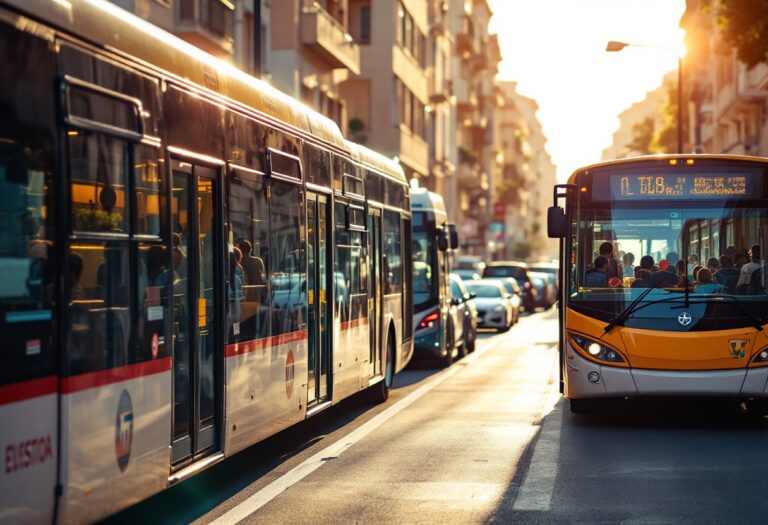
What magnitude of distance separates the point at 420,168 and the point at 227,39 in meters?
27.3

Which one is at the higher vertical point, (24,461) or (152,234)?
(152,234)

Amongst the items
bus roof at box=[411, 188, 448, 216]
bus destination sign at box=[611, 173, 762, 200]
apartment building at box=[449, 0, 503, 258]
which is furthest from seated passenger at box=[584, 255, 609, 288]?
apartment building at box=[449, 0, 503, 258]

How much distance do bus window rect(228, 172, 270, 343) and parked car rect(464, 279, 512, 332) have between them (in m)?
26.2

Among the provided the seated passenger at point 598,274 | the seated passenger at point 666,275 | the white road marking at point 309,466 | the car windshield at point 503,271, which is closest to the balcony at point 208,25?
the white road marking at point 309,466

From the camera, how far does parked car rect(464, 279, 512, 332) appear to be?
37281mm

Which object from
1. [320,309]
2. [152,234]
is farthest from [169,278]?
[320,309]

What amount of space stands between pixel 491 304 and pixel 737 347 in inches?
922

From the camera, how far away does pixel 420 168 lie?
189ft

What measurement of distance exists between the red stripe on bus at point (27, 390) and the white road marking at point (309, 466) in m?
2.57

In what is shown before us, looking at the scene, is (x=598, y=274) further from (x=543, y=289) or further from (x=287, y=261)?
(x=543, y=289)

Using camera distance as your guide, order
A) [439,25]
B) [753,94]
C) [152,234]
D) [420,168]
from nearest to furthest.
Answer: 1. [152,234]
2. [753,94]
3. [420,168]
4. [439,25]

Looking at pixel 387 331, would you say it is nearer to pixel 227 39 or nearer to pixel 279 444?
pixel 279 444

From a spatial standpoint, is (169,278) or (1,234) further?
(169,278)

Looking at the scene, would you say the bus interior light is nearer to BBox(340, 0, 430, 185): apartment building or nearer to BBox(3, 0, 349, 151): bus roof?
BBox(3, 0, 349, 151): bus roof
